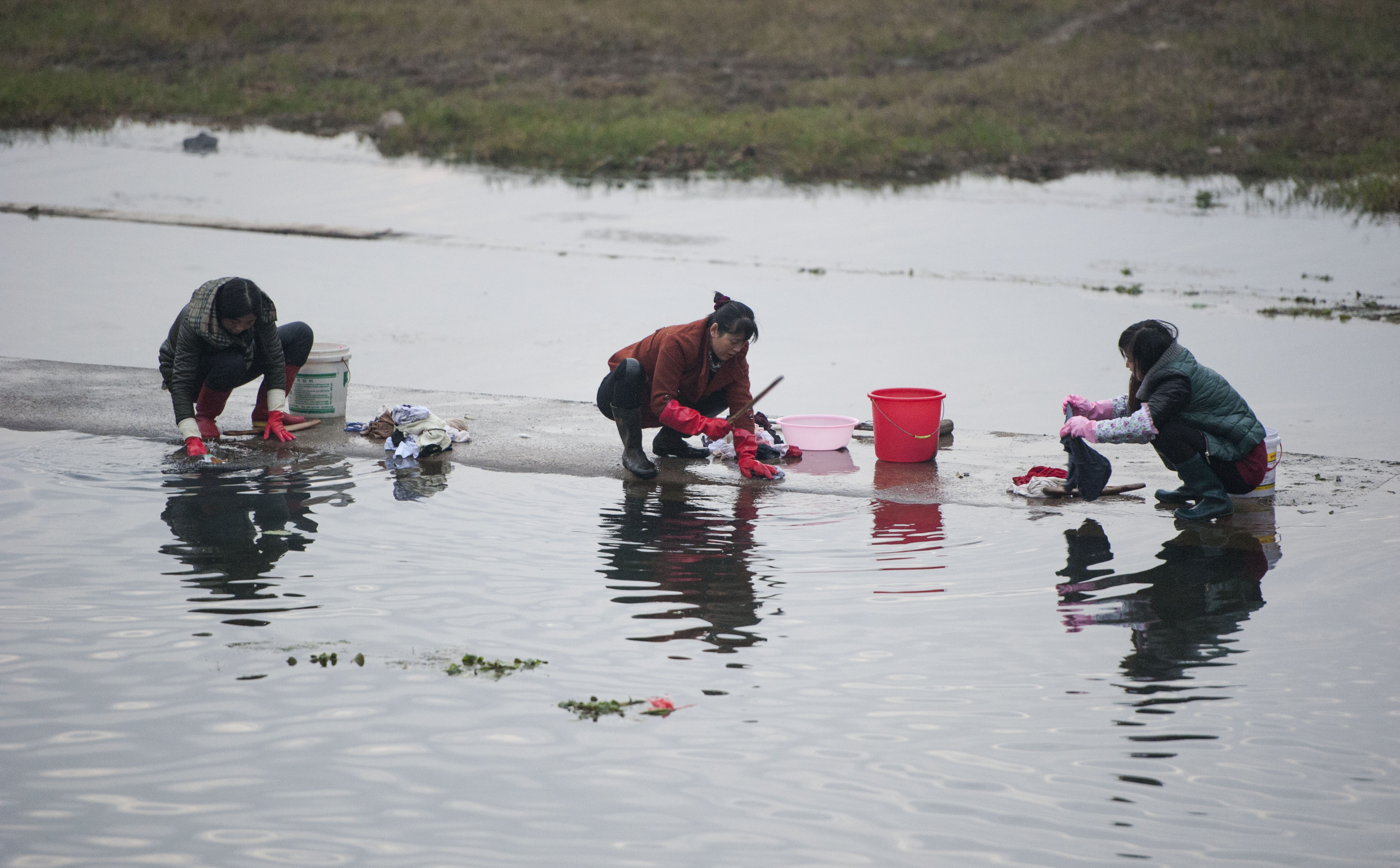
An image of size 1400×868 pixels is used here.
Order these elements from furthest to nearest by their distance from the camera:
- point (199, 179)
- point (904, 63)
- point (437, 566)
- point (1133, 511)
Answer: point (904, 63)
point (199, 179)
point (1133, 511)
point (437, 566)

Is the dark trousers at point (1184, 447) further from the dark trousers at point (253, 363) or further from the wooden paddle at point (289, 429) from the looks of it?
the wooden paddle at point (289, 429)

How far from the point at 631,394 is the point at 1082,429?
7.58 feet

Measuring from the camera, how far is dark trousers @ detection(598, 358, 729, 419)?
6.93m

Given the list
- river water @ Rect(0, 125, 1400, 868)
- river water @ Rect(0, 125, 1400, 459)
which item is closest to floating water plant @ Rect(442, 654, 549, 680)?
river water @ Rect(0, 125, 1400, 868)

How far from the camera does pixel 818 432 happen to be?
7.35 m

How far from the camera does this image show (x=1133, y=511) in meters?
6.33

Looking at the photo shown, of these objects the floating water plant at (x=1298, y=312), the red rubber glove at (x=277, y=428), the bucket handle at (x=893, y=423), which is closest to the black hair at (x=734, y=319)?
the bucket handle at (x=893, y=423)

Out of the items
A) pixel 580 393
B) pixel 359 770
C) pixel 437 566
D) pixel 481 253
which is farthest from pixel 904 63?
pixel 359 770

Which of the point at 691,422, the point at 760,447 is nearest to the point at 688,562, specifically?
the point at 691,422

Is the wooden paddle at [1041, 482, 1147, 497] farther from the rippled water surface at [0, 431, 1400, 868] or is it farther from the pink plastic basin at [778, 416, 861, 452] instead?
the pink plastic basin at [778, 416, 861, 452]

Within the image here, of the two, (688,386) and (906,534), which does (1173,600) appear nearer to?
(906,534)

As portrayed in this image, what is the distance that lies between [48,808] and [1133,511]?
4800mm

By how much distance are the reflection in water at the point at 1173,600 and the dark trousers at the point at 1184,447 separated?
303mm

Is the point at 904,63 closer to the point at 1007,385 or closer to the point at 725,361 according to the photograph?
the point at 1007,385
